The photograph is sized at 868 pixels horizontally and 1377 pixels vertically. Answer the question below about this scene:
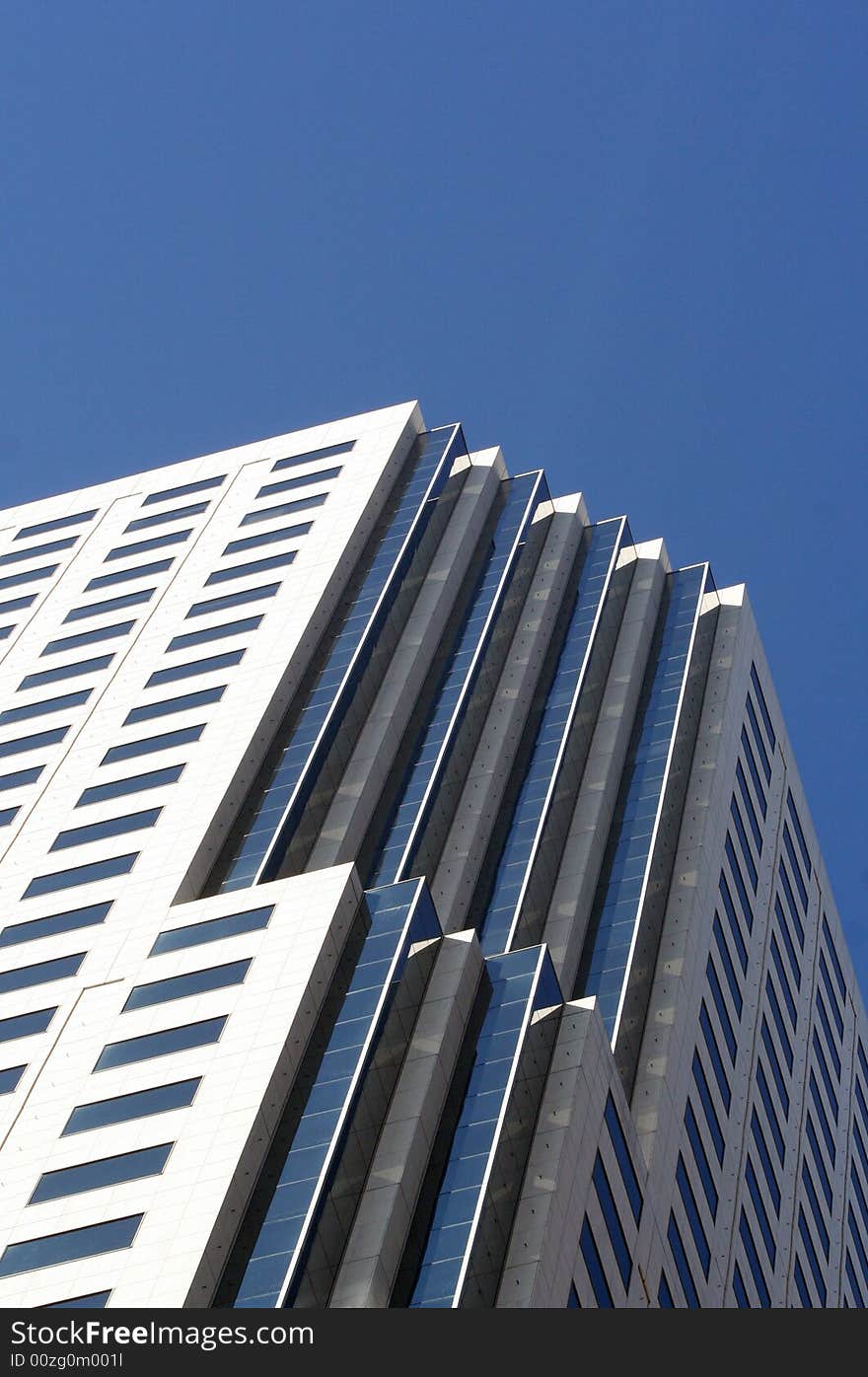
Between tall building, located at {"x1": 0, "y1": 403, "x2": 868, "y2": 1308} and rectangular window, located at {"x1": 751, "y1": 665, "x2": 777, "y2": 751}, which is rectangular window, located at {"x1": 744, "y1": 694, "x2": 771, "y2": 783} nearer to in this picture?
tall building, located at {"x1": 0, "y1": 403, "x2": 868, "y2": 1308}

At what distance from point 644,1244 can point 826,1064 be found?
124 ft

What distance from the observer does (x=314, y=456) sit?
106562 mm

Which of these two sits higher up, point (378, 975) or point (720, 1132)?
point (720, 1132)

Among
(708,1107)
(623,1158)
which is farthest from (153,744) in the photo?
(708,1107)

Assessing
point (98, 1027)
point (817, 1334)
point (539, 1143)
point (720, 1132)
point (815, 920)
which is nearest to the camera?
point (817, 1334)

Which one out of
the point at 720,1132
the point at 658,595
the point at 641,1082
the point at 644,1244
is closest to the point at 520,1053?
the point at 644,1244

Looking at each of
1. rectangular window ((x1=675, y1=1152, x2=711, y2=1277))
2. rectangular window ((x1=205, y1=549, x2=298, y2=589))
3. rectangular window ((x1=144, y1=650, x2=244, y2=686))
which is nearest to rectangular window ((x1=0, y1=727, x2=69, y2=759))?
rectangular window ((x1=144, y1=650, x2=244, y2=686))

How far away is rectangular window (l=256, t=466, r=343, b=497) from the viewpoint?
4067 inches

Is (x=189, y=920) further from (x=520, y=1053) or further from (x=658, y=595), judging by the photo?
(x=658, y=595)

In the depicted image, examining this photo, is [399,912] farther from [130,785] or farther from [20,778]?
[20,778]

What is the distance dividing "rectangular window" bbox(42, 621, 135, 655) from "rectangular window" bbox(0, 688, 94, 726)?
5273mm

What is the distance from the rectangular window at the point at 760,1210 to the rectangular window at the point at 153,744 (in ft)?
106

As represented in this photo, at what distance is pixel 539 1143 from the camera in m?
60.4

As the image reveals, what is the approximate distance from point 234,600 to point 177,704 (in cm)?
972
